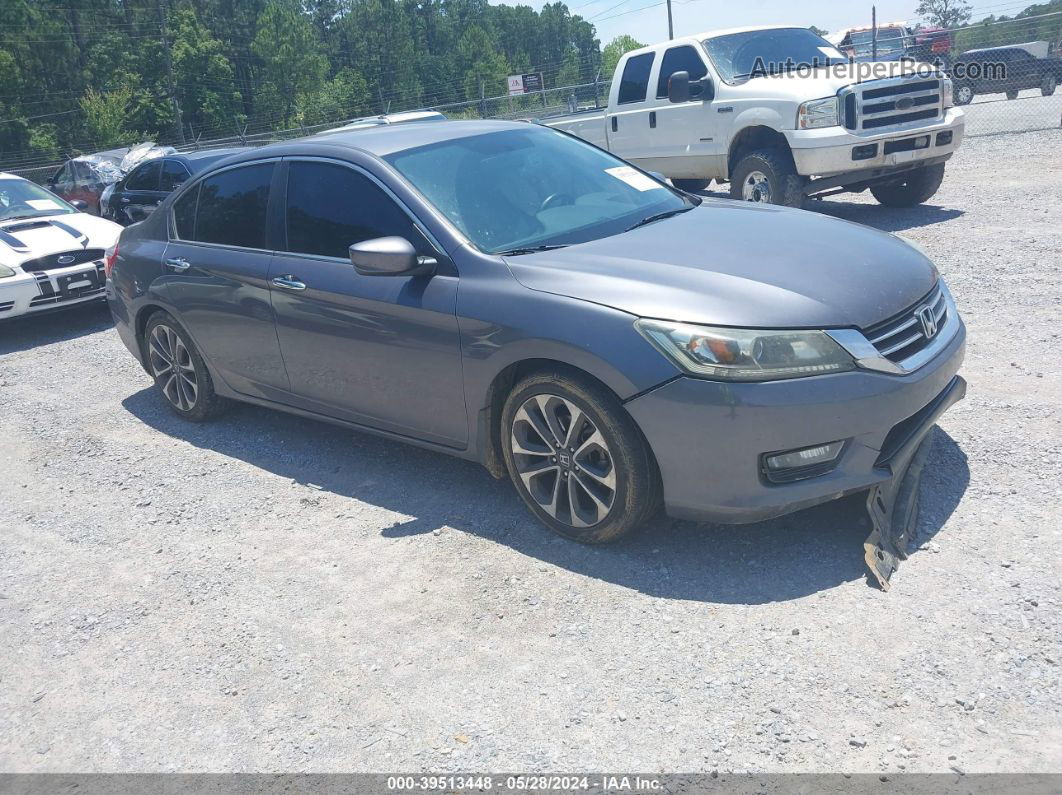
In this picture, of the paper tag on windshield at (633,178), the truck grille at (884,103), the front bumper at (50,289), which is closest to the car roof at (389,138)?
the paper tag on windshield at (633,178)

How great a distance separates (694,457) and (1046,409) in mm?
2277

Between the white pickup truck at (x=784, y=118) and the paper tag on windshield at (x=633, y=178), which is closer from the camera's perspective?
the paper tag on windshield at (x=633, y=178)

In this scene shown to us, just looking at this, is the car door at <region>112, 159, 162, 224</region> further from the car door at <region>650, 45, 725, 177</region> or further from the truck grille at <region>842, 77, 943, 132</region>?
the truck grille at <region>842, 77, 943, 132</region>

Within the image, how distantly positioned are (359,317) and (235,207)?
1420 millimetres

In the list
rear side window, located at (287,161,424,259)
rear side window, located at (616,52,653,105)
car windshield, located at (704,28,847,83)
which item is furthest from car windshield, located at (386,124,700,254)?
rear side window, located at (616,52,653,105)

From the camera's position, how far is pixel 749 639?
321 centimetres

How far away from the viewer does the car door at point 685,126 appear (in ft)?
34.1

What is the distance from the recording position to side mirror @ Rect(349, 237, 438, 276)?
4.06m

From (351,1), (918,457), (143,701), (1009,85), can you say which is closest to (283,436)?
(143,701)

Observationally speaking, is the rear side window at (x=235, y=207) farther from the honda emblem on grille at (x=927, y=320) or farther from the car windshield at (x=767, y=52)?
the car windshield at (x=767, y=52)

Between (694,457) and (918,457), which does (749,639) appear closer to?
(694,457)

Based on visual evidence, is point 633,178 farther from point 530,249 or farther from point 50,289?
point 50,289

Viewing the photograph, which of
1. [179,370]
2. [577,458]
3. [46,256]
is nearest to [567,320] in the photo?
[577,458]

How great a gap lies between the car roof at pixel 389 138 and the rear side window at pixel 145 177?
909 cm
